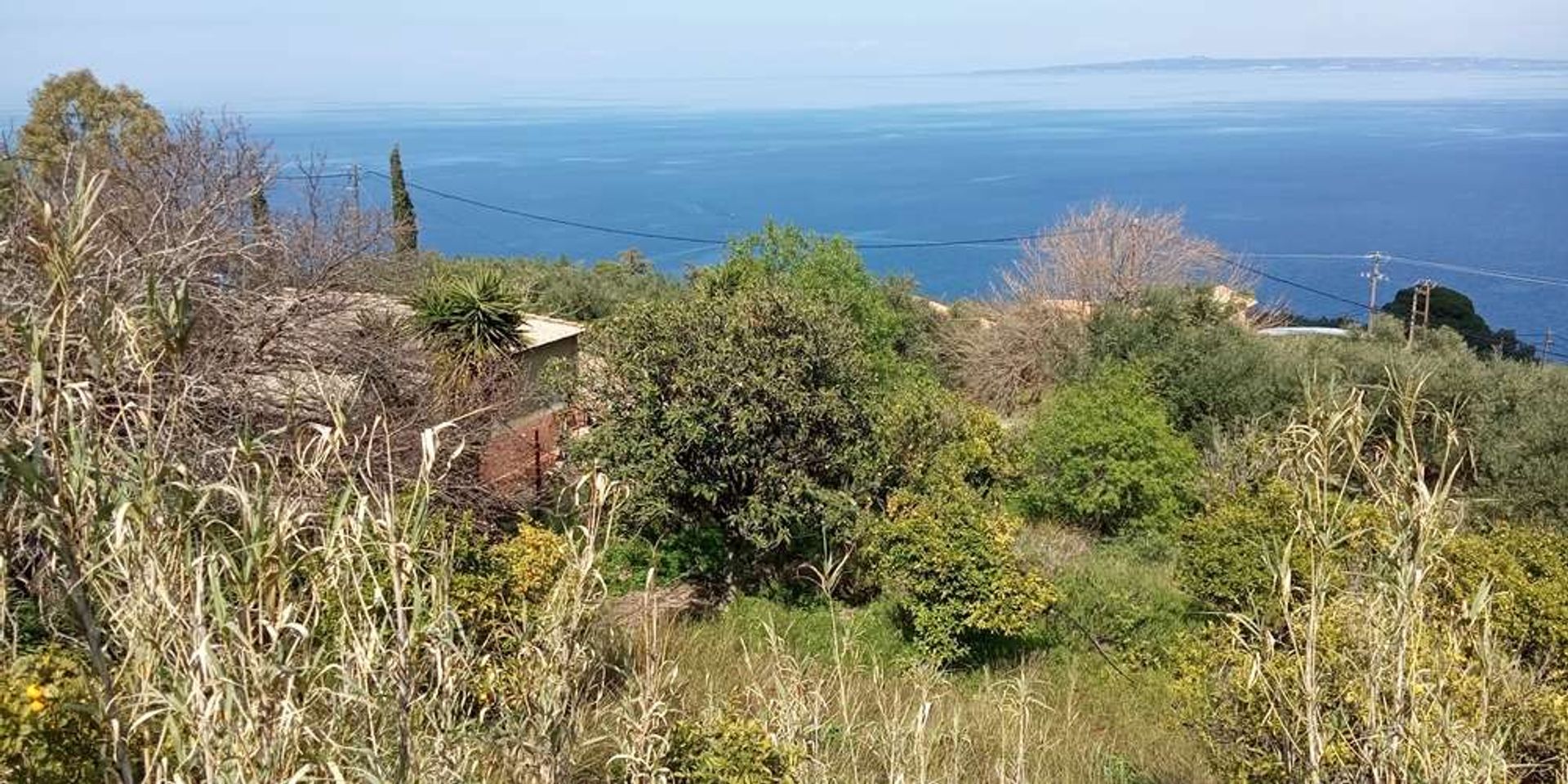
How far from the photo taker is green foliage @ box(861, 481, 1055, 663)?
10.3 m

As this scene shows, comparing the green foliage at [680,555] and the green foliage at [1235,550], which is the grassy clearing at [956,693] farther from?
the green foliage at [680,555]

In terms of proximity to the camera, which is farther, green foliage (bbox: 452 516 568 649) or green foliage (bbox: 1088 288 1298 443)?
green foliage (bbox: 1088 288 1298 443)

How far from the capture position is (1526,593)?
8617 mm

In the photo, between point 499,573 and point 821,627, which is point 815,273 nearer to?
point 821,627

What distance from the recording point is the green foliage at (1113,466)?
1416cm

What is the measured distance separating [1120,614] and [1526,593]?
3403 millimetres

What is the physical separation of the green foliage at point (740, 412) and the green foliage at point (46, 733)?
7.03 meters

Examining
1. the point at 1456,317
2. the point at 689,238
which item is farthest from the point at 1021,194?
the point at 1456,317

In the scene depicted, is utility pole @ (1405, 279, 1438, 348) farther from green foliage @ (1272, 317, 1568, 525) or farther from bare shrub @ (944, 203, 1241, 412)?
bare shrub @ (944, 203, 1241, 412)

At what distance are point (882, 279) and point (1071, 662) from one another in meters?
14.7

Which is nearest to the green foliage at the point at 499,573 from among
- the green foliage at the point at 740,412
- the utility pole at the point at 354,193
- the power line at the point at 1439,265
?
the green foliage at the point at 740,412

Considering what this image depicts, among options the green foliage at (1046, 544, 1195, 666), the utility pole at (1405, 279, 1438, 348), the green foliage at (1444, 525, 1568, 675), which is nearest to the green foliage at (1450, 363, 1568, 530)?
the utility pole at (1405, 279, 1438, 348)

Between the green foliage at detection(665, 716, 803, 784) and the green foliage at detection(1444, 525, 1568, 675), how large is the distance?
19.0 ft

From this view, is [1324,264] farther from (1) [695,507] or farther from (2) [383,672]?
(2) [383,672]
